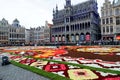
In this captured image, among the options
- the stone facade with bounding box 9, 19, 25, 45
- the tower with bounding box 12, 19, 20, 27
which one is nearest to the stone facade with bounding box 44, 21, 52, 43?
the stone facade with bounding box 9, 19, 25, 45

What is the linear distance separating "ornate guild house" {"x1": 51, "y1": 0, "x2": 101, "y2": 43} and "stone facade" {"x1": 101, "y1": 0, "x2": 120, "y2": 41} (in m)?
7.27

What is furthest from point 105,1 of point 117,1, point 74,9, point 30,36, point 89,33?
point 30,36

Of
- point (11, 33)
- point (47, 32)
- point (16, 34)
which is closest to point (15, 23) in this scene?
point (16, 34)

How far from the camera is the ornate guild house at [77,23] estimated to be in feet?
211

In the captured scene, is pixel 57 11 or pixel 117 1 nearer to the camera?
pixel 117 1

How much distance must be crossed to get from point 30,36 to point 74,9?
172ft

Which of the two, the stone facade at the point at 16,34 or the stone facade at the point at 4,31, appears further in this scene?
the stone facade at the point at 16,34

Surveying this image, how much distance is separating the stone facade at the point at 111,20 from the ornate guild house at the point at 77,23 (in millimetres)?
7272

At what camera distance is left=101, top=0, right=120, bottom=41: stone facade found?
171 feet

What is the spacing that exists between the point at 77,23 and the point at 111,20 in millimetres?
18270

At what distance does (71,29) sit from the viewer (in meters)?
72.2

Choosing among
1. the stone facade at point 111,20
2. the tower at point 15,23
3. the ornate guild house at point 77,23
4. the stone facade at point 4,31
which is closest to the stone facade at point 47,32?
the ornate guild house at point 77,23

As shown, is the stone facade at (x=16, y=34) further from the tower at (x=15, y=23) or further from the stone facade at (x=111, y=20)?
the stone facade at (x=111, y=20)

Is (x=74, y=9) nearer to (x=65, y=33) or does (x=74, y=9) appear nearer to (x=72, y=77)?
(x=65, y=33)
